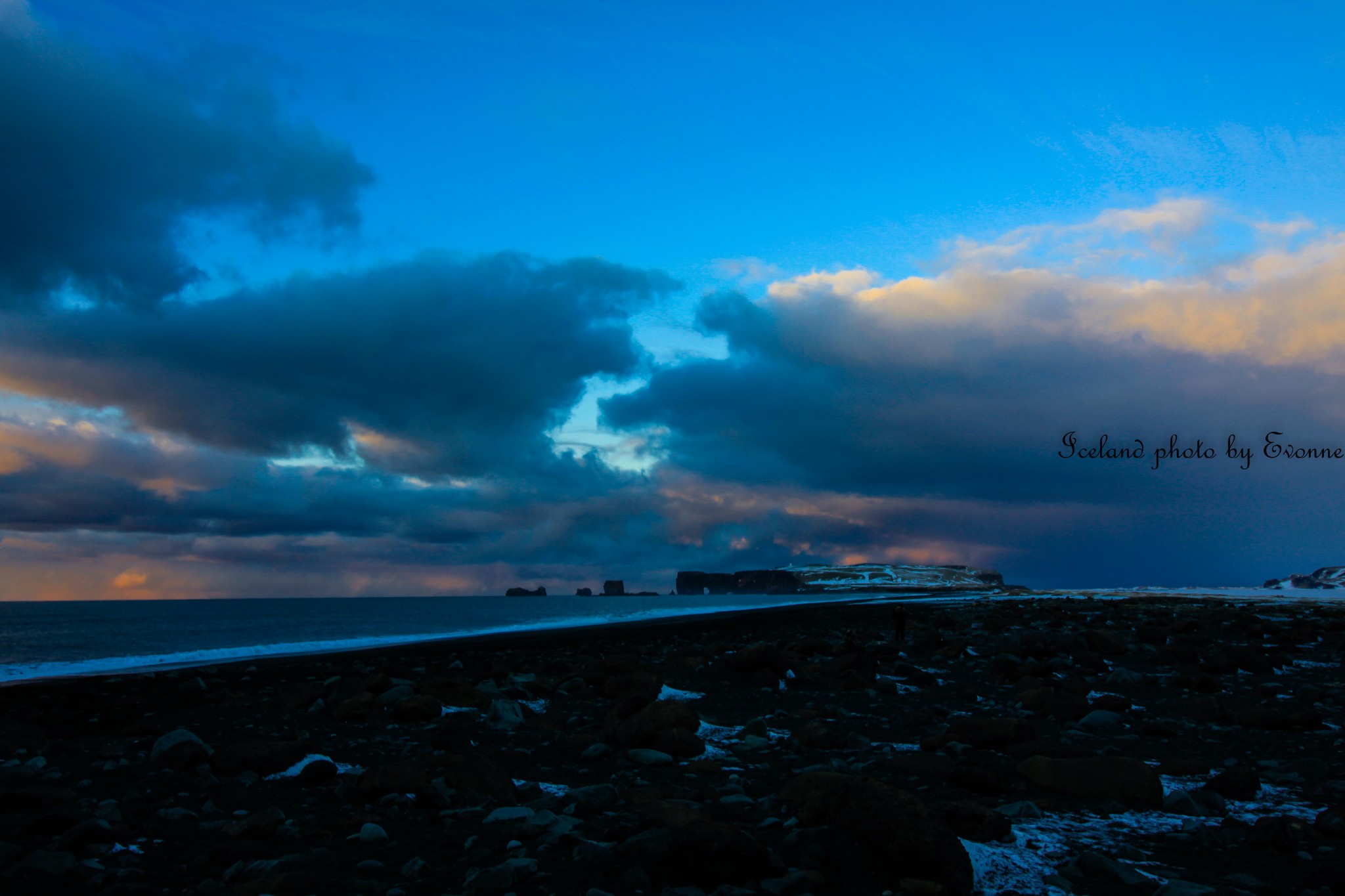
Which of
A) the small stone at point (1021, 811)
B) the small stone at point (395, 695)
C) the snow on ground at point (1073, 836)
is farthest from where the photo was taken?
the small stone at point (395, 695)

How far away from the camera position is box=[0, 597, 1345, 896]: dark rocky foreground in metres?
5.49

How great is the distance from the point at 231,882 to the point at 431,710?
712 centimetres

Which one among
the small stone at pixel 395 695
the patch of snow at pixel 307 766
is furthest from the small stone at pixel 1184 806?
the small stone at pixel 395 695

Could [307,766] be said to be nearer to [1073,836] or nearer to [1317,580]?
[1073,836]

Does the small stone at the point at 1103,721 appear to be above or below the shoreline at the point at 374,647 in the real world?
above

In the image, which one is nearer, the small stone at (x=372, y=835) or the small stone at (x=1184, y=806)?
the small stone at (x=372, y=835)

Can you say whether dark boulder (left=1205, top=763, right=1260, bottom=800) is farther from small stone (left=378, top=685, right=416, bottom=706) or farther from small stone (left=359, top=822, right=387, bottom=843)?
small stone (left=378, top=685, right=416, bottom=706)

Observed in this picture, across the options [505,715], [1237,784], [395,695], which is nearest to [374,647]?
[395,695]

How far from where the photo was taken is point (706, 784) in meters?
8.25

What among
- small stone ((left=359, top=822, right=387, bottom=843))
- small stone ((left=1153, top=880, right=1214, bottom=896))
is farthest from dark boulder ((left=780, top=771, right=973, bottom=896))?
small stone ((left=359, top=822, right=387, bottom=843))

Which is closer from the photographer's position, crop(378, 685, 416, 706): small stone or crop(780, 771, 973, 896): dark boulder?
crop(780, 771, 973, 896): dark boulder

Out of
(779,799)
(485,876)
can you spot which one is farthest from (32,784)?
(779,799)

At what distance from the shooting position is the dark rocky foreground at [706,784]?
5492 mm

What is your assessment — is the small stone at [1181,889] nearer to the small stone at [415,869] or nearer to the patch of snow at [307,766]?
the small stone at [415,869]
